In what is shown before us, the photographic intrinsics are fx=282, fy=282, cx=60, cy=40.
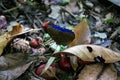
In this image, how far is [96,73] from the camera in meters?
1.47

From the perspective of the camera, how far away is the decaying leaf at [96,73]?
1439 millimetres

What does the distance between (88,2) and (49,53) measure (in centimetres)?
82

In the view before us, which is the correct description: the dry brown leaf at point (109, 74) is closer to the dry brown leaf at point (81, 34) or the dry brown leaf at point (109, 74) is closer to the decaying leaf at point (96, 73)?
the decaying leaf at point (96, 73)

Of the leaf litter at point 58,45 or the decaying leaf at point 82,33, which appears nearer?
the leaf litter at point 58,45

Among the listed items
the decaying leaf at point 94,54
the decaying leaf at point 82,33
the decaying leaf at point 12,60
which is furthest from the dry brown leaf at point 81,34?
the decaying leaf at point 12,60

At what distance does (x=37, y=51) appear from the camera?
167cm

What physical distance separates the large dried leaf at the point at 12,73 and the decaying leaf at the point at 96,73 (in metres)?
0.30

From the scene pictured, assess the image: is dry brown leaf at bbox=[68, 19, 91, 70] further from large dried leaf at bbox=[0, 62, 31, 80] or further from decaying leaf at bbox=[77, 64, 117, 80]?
large dried leaf at bbox=[0, 62, 31, 80]

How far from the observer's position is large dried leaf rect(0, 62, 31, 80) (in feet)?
4.63

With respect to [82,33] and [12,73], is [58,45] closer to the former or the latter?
[82,33]

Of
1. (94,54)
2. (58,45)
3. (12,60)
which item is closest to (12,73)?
(12,60)

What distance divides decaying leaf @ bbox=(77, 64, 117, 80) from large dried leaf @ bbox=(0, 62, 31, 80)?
0.99ft

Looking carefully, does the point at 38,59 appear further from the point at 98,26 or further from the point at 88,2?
the point at 88,2

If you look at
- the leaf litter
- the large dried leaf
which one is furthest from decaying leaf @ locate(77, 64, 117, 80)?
the large dried leaf
